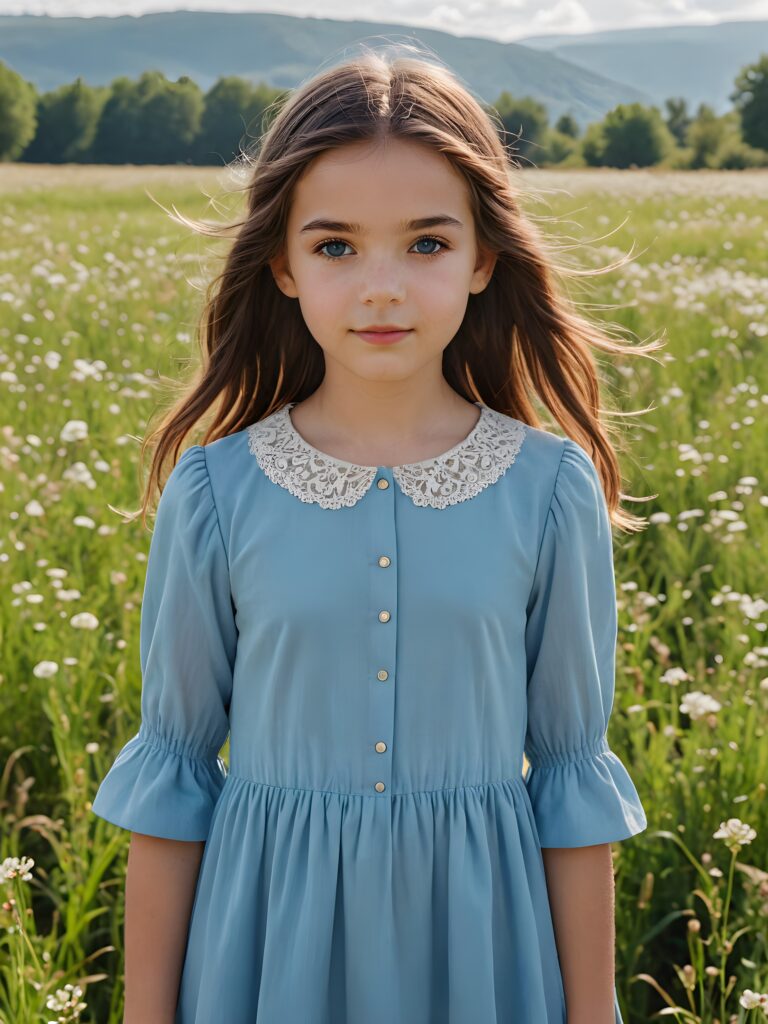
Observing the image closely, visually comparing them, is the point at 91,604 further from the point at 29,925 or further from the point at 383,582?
the point at 383,582

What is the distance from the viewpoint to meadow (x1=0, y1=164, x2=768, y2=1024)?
242 centimetres

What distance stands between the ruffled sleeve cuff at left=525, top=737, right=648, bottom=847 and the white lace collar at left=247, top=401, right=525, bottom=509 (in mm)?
404

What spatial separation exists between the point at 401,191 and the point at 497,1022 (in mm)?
Answer: 1102

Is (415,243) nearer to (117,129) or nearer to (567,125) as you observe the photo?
(117,129)

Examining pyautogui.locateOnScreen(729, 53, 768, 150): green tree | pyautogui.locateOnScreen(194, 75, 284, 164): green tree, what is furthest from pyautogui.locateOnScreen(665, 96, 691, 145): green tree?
pyautogui.locateOnScreen(194, 75, 284, 164): green tree

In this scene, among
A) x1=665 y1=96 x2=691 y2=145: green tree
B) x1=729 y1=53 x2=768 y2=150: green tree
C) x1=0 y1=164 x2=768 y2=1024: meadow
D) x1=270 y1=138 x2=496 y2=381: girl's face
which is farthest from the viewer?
x1=665 y1=96 x2=691 y2=145: green tree

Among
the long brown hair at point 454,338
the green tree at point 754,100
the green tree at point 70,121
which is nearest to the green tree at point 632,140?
the green tree at point 754,100

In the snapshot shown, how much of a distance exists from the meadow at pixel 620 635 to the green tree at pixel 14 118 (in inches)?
1598

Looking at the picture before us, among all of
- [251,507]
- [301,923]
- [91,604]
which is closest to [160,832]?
[301,923]

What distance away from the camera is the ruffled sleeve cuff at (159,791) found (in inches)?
66.2

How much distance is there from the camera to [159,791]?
169 centimetres

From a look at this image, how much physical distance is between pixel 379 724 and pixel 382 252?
0.60 meters

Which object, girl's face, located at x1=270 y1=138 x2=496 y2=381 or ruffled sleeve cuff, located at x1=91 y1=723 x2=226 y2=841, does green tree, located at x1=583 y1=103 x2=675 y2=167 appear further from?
ruffled sleeve cuff, located at x1=91 y1=723 x2=226 y2=841

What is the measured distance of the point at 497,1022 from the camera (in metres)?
1.65
